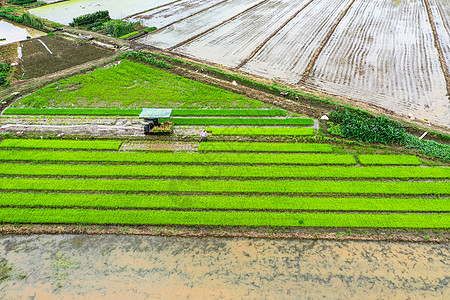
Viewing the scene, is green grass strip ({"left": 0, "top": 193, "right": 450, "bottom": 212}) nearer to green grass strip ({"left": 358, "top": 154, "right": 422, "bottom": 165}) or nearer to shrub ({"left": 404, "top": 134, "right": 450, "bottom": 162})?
green grass strip ({"left": 358, "top": 154, "right": 422, "bottom": 165})

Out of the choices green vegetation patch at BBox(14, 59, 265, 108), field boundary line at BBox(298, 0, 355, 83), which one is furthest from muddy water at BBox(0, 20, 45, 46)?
field boundary line at BBox(298, 0, 355, 83)

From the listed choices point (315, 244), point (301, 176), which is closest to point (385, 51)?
point (301, 176)

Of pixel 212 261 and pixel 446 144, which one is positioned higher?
pixel 446 144

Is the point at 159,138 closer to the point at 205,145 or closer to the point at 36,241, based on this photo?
the point at 205,145

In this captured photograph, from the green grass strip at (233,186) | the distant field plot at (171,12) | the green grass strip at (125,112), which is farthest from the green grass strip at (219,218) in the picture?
the distant field plot at (171,12)

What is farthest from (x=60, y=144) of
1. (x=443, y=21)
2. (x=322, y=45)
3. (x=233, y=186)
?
(x=443, y=21)
